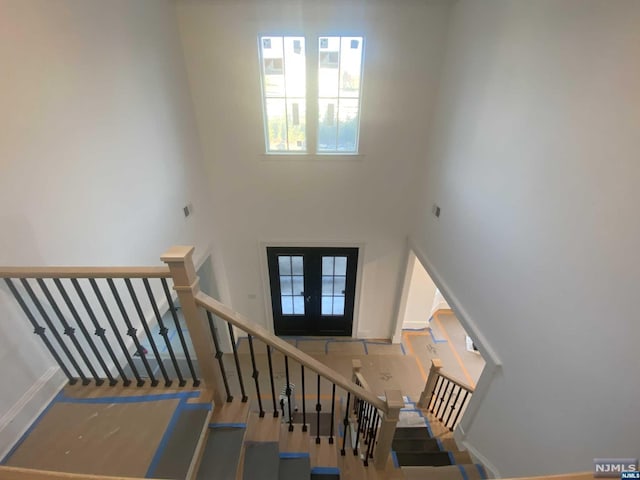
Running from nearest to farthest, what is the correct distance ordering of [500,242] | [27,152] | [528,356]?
[27,152] < [528,356] < [500,242]

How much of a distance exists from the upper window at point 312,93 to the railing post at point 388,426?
3019 mm

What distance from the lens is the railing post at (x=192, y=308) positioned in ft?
4.33

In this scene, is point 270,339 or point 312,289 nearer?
point 270,339

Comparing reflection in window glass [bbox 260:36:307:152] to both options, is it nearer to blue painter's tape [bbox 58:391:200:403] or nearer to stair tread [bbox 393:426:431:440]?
blue painter's tape [bbox 58:391:200:403]

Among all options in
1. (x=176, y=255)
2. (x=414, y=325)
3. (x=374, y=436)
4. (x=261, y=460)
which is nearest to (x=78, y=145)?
(x=176, y=255)

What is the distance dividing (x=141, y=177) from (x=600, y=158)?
130 inches

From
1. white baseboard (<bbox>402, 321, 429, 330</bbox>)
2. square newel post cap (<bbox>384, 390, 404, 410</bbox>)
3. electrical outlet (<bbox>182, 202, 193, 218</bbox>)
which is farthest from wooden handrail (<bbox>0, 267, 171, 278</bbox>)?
white baseboard (<bbox>402, 321, 429, 330</bbox>)

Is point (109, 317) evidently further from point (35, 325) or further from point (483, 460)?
point (483, 460)

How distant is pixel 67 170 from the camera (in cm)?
183

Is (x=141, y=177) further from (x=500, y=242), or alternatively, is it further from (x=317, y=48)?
(x=500, y=242)

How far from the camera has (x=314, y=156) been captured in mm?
3840

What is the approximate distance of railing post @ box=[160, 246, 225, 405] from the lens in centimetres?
132

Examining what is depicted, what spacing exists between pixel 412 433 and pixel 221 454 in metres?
2.97

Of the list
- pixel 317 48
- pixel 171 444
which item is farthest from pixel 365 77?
pixel 171 444
